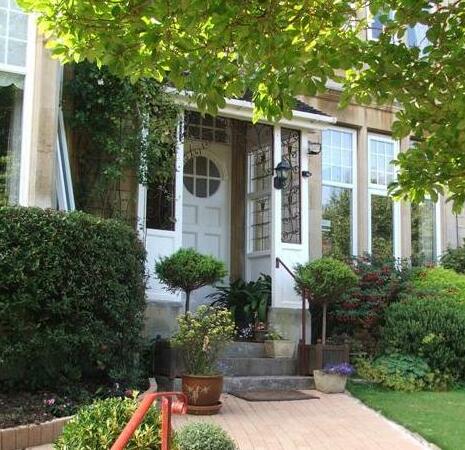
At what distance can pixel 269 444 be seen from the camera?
21.4 ft

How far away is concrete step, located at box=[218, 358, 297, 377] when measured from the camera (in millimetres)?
9453

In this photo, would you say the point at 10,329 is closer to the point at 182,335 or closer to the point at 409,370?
the point at 182,335

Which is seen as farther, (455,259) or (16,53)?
(455,259)

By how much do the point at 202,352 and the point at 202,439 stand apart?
3.36m

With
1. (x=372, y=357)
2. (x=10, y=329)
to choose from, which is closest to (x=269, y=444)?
(x=10, y=329)

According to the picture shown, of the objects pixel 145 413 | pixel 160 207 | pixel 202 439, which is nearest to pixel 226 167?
pixel 160 207

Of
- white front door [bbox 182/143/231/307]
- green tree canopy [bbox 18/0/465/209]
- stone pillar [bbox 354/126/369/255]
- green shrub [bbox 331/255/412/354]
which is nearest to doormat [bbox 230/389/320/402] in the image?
green shrub [bbox 331/255/412/354]

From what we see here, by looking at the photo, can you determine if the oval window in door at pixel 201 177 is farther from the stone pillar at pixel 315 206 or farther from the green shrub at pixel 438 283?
the green shrub at pixel 438 283

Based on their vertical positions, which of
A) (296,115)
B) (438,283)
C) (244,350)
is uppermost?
(296,115)

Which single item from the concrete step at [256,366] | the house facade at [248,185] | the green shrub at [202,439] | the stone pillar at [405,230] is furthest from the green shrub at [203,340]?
the stone pillar at [405,230]

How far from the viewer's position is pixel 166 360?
29.6 feet

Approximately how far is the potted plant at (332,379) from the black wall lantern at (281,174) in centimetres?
335

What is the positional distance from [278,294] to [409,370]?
236 centimetres

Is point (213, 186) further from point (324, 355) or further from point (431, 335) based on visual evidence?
point (431, 335)
